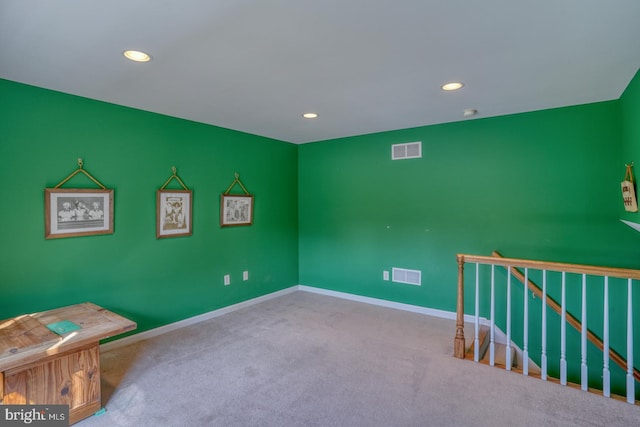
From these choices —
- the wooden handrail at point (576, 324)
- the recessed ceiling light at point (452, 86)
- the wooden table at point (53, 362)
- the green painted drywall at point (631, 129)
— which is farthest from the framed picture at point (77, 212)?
the green painted drywall at point (631, 129)

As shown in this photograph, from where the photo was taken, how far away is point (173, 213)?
343 cm

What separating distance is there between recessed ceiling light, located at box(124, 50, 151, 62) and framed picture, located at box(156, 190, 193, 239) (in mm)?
1499

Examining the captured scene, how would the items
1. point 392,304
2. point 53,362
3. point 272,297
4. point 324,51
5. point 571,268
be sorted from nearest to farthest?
1. point 53,362
2. point 324,51
3. point 571,268
4. point 392,304
5. point 272,297

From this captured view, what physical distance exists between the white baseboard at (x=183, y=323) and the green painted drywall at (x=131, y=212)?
0.21 feet

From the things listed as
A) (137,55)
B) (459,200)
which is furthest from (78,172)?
(459,200)

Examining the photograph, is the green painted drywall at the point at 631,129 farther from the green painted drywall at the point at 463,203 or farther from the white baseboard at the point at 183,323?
the white baseboard at the point at 183,323

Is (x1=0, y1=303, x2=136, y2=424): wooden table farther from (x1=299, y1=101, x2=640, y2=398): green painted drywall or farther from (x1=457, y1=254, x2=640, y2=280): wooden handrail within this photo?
(x1=299, y1=101, x2=640, y2=398): green painted drywall

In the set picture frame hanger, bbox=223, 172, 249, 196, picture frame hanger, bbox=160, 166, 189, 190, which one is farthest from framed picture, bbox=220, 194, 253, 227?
picture frame hanger, bbox=160, 166, 189, 190

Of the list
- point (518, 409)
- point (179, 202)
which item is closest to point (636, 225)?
point (518, 409)

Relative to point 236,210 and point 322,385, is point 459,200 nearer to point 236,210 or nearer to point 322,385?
point 322,385

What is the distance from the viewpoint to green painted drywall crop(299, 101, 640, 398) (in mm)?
3039

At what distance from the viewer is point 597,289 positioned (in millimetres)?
3018

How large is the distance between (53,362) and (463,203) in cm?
378

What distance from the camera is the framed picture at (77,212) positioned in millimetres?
2607
